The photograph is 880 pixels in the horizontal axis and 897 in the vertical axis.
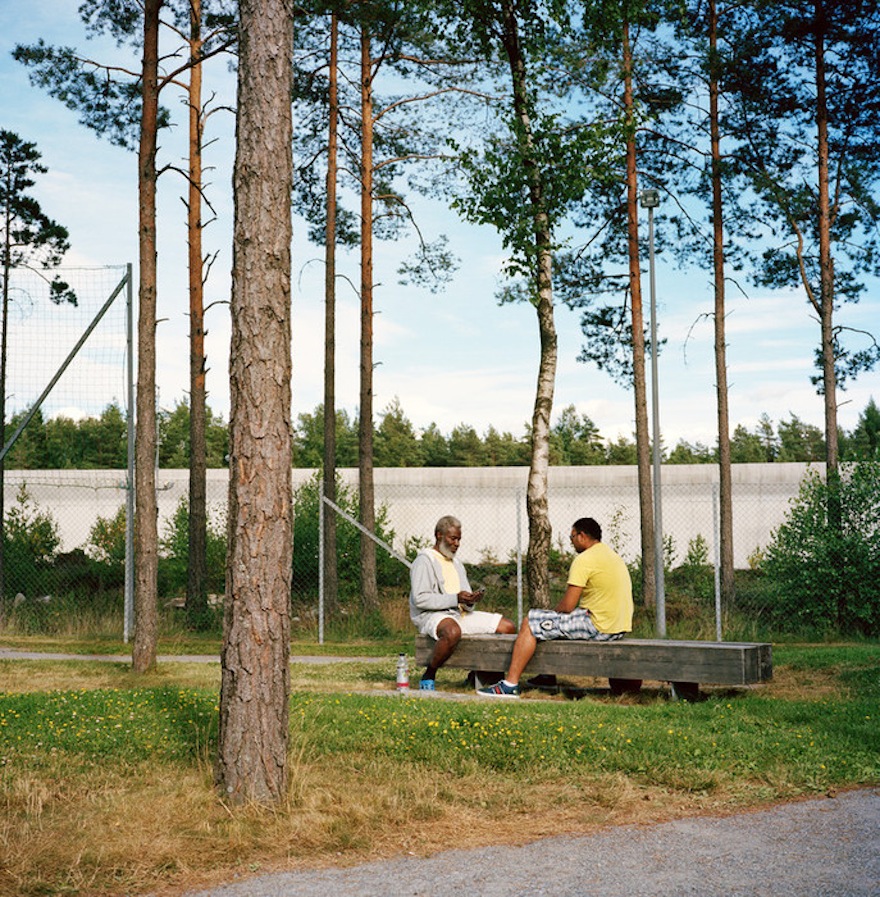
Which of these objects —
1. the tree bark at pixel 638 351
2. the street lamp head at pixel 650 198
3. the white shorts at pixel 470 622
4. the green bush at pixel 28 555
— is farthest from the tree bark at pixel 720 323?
the green bush at pixel 28 555

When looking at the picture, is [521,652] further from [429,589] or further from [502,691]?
[429,589]

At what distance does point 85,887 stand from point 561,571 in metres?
23.3

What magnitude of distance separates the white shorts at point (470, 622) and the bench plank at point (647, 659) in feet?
1.08

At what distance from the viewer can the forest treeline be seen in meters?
54.5

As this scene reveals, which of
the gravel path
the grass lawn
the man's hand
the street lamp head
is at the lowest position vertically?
the gravel path

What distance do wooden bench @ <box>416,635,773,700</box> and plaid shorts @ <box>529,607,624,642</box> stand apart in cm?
8

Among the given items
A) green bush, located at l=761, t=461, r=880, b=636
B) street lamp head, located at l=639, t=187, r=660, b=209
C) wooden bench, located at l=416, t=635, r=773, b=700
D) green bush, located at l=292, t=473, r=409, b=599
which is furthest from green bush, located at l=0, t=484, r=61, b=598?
wooden bench, located at l=416, t=635, r=773, b=700

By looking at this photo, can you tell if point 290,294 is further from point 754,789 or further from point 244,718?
point 754,789

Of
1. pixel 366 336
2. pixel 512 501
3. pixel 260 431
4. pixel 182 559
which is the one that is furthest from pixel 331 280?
pixel 260 431

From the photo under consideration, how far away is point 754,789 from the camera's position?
20.4 feet

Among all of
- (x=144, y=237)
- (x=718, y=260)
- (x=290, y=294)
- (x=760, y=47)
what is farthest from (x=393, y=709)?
(x=760, y=47)

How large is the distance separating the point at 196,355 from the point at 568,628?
41.4 ft

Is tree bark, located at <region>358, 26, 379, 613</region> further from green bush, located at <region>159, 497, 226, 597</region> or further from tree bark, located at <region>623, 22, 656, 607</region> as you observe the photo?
tree bark, located at <region>623, 22, 656, 607</region>

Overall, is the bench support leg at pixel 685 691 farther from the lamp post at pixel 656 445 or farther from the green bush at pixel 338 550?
the green bush at pixel 338 550
